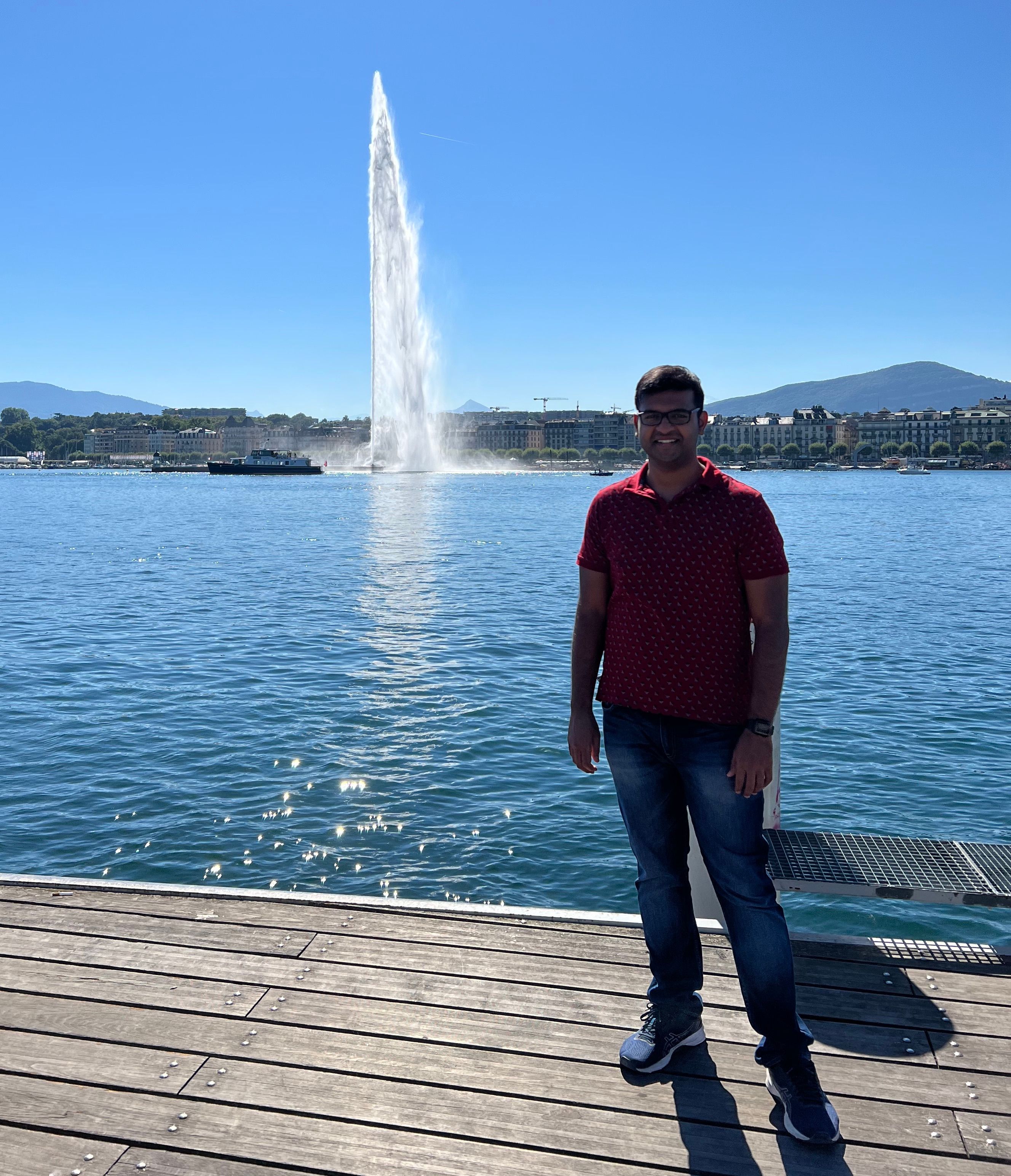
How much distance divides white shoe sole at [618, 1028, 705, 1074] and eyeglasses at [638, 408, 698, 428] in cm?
189

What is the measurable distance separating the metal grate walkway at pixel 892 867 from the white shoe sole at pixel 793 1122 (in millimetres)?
971

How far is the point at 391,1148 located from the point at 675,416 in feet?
Result: 7.15

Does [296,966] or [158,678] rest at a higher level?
[296,966]

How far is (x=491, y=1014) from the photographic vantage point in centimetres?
347

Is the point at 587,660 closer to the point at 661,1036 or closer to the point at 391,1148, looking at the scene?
the point at 661,1036

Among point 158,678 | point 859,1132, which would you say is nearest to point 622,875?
point 859,1132

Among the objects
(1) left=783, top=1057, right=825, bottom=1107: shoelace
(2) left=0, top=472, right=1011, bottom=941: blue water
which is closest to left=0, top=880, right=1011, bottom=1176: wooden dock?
(1) left=783, top=1057, right=825, bottom=1107: shoelace

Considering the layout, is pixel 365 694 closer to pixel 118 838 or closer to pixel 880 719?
pixel 118 838

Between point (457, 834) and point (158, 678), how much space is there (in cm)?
761

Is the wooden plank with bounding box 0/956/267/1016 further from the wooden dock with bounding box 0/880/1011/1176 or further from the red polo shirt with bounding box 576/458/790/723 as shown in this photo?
the red polo shirt with bounding box 576/458/790/723

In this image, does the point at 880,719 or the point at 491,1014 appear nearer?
the point at 491,1014

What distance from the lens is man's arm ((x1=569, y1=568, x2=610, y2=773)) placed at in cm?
326

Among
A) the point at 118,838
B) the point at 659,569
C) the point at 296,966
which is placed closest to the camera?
the point at 659,569

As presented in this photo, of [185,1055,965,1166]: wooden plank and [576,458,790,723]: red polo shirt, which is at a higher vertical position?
[576,458,790,723]: red polo shirt
